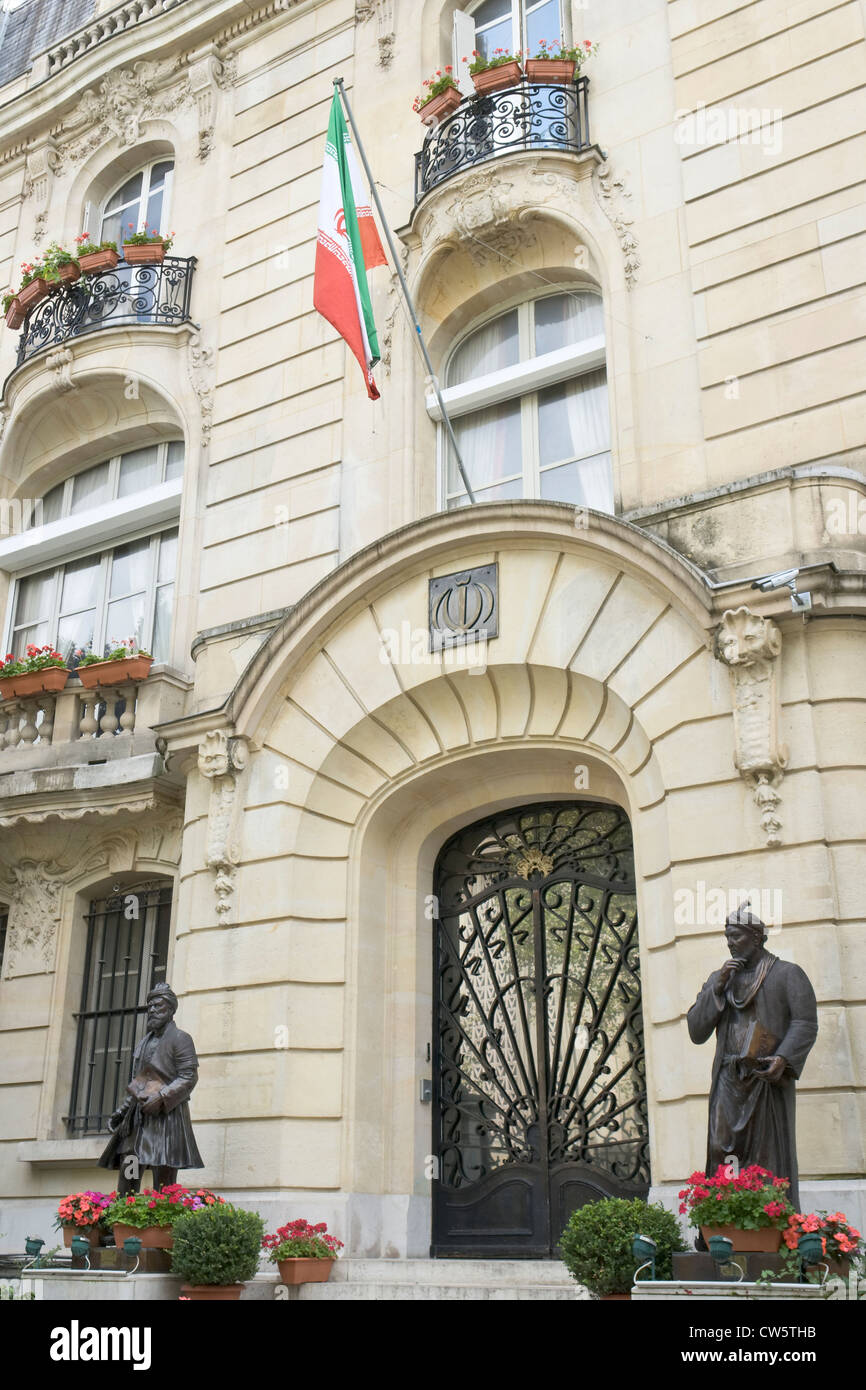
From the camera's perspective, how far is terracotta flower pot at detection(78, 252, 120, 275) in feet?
56.2

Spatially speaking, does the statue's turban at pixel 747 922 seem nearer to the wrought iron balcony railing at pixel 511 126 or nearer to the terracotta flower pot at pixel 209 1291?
the terracotta flower pot at pixel 209 1291

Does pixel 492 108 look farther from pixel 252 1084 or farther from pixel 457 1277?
pixel 457 1277

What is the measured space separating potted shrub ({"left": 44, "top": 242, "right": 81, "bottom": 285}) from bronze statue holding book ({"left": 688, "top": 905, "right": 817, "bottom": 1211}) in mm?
13305

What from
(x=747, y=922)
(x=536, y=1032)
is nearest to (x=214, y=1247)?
(x=536, y=1032)

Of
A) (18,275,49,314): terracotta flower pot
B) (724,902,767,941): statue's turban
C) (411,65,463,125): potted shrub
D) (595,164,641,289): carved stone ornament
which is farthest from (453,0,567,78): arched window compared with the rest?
(724,902,767,941): statue's turban

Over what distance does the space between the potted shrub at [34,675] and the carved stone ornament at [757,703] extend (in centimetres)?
797

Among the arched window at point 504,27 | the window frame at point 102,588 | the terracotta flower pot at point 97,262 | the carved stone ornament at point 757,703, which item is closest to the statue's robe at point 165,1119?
the carved stone ornament at point 757,703

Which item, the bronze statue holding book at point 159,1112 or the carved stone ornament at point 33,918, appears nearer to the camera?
the bronze statue holding book at point 159,1112

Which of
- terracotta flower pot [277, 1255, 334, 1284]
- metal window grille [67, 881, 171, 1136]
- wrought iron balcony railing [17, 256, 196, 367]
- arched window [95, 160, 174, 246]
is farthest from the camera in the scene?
arched window [95, 160, 174, 246]

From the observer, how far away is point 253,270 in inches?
632

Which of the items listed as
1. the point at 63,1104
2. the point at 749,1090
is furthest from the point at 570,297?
the point at 63,1104

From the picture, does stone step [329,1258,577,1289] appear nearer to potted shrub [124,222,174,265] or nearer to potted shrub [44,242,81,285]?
potted shrub [124,222,174,265]

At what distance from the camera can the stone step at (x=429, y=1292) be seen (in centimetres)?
946

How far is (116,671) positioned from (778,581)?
744 centimetres
